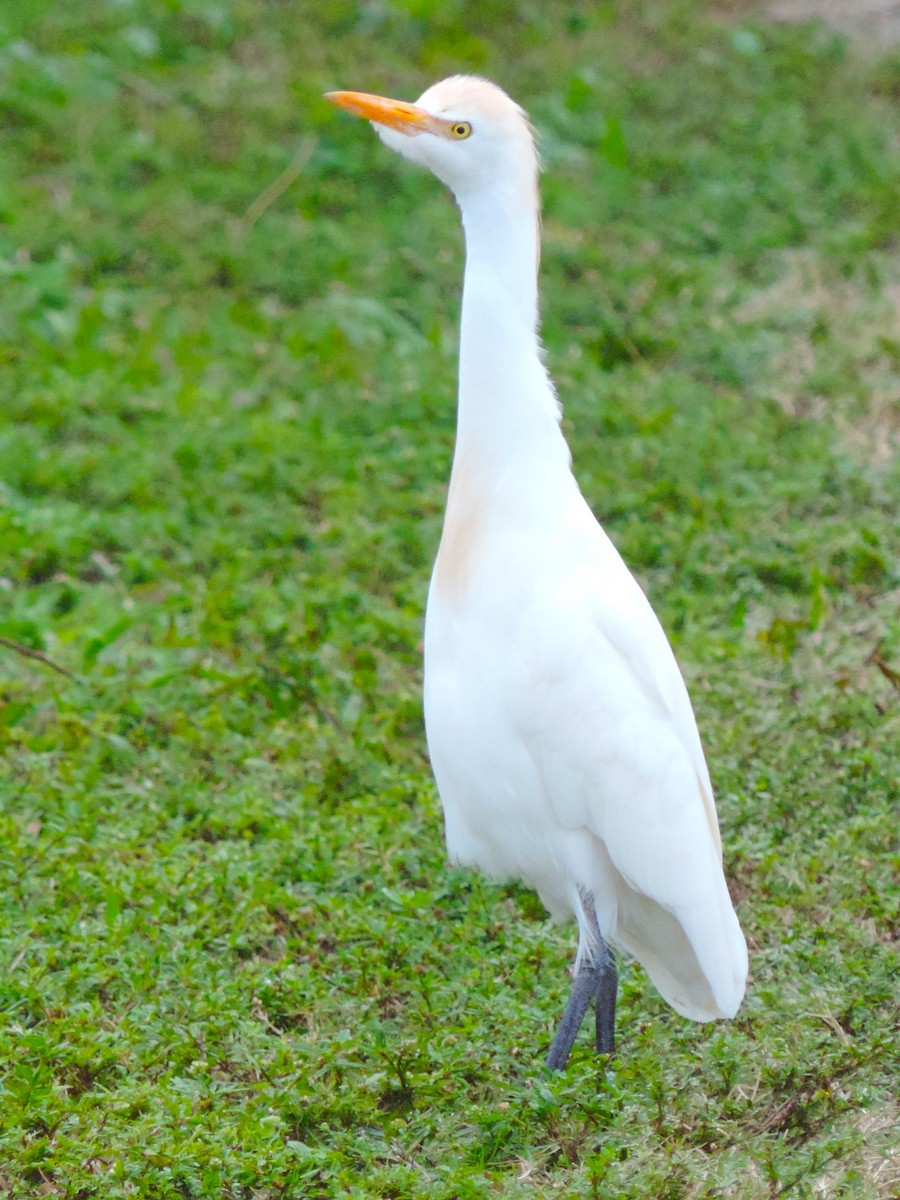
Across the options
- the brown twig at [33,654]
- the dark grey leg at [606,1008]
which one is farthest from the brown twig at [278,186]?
the dark grey leg at [606,1008]

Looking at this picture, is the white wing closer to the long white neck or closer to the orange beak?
the long white neck

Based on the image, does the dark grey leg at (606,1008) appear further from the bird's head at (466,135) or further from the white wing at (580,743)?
the bird's head at (466,135)

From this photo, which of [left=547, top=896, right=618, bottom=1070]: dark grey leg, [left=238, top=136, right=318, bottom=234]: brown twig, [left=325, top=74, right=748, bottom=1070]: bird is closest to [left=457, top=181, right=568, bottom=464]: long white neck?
[left=325, top=74, right=748, bottom=1070]: bird

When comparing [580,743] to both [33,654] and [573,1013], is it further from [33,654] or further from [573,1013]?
[33,654]

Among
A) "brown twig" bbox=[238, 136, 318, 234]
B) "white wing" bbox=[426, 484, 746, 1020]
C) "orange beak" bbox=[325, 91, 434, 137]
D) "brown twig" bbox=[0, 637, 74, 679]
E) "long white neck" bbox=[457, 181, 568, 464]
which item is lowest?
"brown twig" bbox=[0, 637, 74, 679]

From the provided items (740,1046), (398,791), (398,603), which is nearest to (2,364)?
(398,603)

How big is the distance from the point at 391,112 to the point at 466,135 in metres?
0.17

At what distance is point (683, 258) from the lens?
6.98 meters

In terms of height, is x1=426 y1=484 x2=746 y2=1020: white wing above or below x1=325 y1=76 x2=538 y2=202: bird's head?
below

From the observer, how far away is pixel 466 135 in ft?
9.70

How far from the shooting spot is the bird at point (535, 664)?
9.64ft

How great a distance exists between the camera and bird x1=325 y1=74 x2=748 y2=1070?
2.94 metres

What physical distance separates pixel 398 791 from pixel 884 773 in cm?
124

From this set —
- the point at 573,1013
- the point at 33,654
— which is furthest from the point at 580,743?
the point at 33,654
